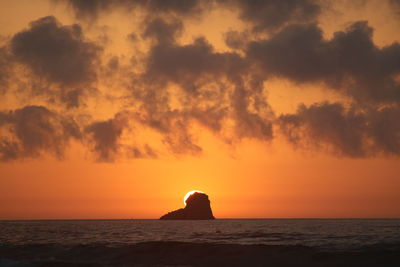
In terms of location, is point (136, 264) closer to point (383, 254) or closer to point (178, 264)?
point (178, 264)

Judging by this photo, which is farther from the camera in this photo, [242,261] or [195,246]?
[195,246]

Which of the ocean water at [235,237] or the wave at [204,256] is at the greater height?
the ocean water at [235,237]

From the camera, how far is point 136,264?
114ft

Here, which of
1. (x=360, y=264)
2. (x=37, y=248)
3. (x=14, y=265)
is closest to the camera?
(x=360, y=264)

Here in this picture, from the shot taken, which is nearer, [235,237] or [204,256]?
[204,256]

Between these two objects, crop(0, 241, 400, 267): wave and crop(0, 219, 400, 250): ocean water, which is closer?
crop(0, 241, 400, 267): wave

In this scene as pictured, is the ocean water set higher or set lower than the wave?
higher

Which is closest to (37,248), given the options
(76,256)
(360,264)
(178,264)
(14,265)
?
(76,256)

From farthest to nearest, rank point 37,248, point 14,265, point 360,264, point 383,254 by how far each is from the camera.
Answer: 1. point 37,248
2. point 14,265
3. point 383,254
4. point 360,264

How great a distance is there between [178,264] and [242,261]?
545 cm

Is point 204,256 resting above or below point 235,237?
below

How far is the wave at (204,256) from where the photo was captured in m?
32.8

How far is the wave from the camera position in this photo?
32.8 m

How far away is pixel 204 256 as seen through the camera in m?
36.9
